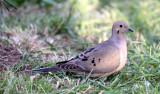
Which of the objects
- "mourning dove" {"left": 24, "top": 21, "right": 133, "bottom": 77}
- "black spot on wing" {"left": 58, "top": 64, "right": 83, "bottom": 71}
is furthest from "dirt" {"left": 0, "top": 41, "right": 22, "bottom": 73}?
"black spot on wing" {"left": 58, "top": 64, "right": 83, "bottom": 71}

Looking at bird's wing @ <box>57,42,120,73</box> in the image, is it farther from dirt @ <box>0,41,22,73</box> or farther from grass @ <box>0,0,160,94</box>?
dirt @ <box>0,41,22,73</box>

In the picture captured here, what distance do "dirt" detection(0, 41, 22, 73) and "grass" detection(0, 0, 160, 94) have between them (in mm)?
99

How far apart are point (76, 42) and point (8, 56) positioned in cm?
177

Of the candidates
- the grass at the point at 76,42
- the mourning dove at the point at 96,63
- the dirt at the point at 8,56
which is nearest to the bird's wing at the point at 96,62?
the mourning dove at the point at 96,63

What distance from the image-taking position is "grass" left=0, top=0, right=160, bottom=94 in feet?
11.4

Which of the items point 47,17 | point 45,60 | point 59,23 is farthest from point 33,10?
point 45,60

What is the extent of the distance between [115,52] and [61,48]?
1.56m

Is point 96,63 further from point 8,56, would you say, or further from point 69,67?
point 8,56

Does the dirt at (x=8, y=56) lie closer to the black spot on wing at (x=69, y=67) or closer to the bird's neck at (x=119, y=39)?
the black spot on wing at (x=69, y=67)

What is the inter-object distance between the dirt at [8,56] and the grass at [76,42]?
3.9 inches

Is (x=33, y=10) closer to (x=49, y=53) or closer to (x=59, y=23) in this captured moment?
(x=59, y=23)

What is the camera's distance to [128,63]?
455 cm

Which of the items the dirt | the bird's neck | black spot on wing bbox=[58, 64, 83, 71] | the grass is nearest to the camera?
the grass

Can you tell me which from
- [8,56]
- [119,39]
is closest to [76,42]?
[119,39]
